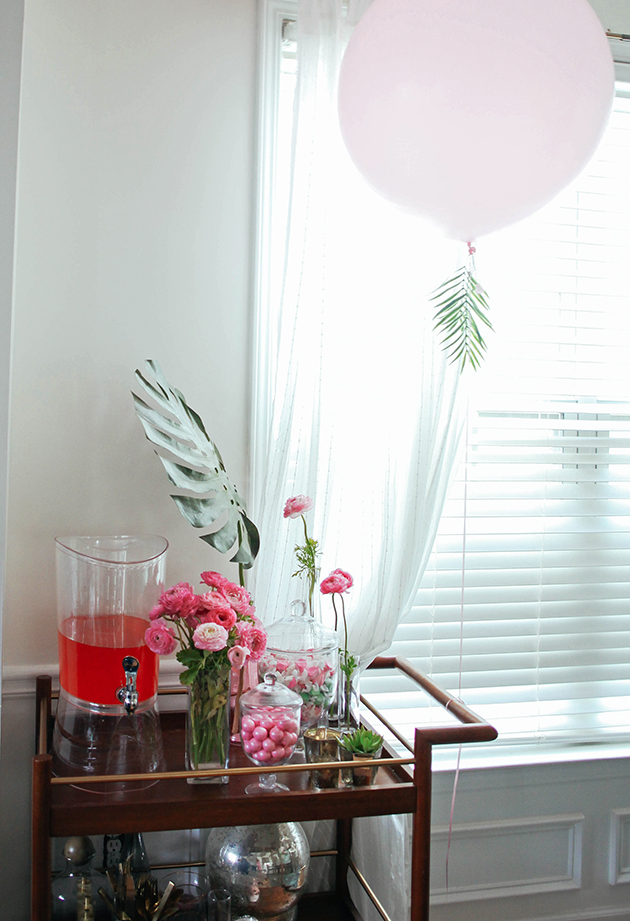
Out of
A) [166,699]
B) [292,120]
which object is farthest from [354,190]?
[166,699]

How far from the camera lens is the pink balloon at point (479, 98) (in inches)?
41.5

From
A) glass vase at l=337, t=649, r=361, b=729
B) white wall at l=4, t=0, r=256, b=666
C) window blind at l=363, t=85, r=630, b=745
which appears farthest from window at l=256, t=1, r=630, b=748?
white wall at l=4, t=0, r=256, b=666

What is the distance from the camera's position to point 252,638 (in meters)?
1.20

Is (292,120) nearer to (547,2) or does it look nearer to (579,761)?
(547,2)

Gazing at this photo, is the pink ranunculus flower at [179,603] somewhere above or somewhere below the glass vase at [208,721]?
above

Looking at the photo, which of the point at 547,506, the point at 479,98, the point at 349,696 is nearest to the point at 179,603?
the point at 349,696

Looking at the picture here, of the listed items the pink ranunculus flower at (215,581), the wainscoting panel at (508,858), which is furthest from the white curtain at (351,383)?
the wainscoting panel at (508,858)

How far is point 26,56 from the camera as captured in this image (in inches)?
58.6

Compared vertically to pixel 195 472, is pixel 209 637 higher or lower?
lower

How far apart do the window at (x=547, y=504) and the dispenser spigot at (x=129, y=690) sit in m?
0.66

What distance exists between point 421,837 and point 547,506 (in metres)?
0.90

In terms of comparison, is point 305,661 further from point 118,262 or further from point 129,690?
point 118,262

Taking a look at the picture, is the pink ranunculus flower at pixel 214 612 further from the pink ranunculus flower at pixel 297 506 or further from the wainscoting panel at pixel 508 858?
the wainscoting panel at pixel 508 858

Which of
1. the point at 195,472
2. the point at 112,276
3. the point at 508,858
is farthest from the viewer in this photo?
the point at 508,858
